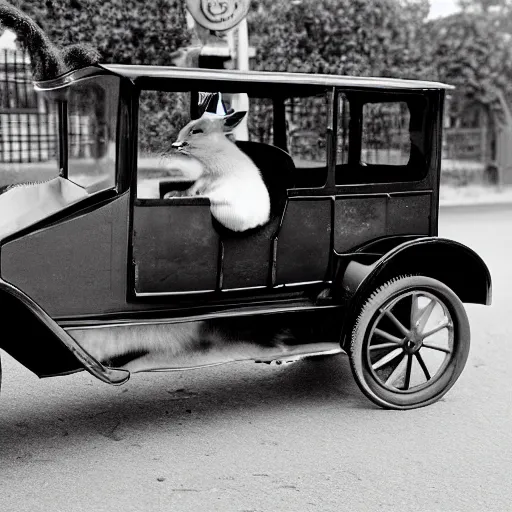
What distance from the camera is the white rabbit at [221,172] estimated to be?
13.1ft

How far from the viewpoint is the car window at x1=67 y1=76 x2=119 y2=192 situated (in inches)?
152

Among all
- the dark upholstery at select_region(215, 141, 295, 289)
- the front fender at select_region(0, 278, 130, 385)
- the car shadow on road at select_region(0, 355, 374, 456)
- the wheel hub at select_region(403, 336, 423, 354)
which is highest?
the dark upholstery at select_region(215, 141, 295, 289)

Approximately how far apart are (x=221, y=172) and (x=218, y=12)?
12.6 feet

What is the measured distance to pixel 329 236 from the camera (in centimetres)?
432

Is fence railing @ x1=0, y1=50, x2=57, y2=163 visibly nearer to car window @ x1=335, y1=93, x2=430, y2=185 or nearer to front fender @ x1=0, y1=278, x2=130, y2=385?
car window @ x1=335, y1=93, x2=430, y2=185

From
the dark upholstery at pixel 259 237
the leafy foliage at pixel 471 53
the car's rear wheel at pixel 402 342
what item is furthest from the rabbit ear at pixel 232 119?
the leafy foliage at pixel 471 53

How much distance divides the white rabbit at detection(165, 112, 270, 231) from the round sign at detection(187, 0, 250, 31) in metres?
3.61

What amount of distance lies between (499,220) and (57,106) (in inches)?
450

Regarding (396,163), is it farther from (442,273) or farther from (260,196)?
(260,196)

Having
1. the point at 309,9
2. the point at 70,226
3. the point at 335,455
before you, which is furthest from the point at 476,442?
the point at 309,9

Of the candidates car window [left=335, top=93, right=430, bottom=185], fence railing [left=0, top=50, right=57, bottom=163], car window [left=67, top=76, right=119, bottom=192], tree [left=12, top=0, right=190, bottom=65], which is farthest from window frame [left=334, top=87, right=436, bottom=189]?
tree [left=12, top=0, right=190, bottom=65]

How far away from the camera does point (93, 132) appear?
13.7 ft

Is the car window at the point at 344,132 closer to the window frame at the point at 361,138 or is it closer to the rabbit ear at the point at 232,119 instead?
the window frame at the point at 361,138

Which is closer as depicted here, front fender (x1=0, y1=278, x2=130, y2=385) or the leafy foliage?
front fender (x1=0, y1=278, x2=130, y2=385)
